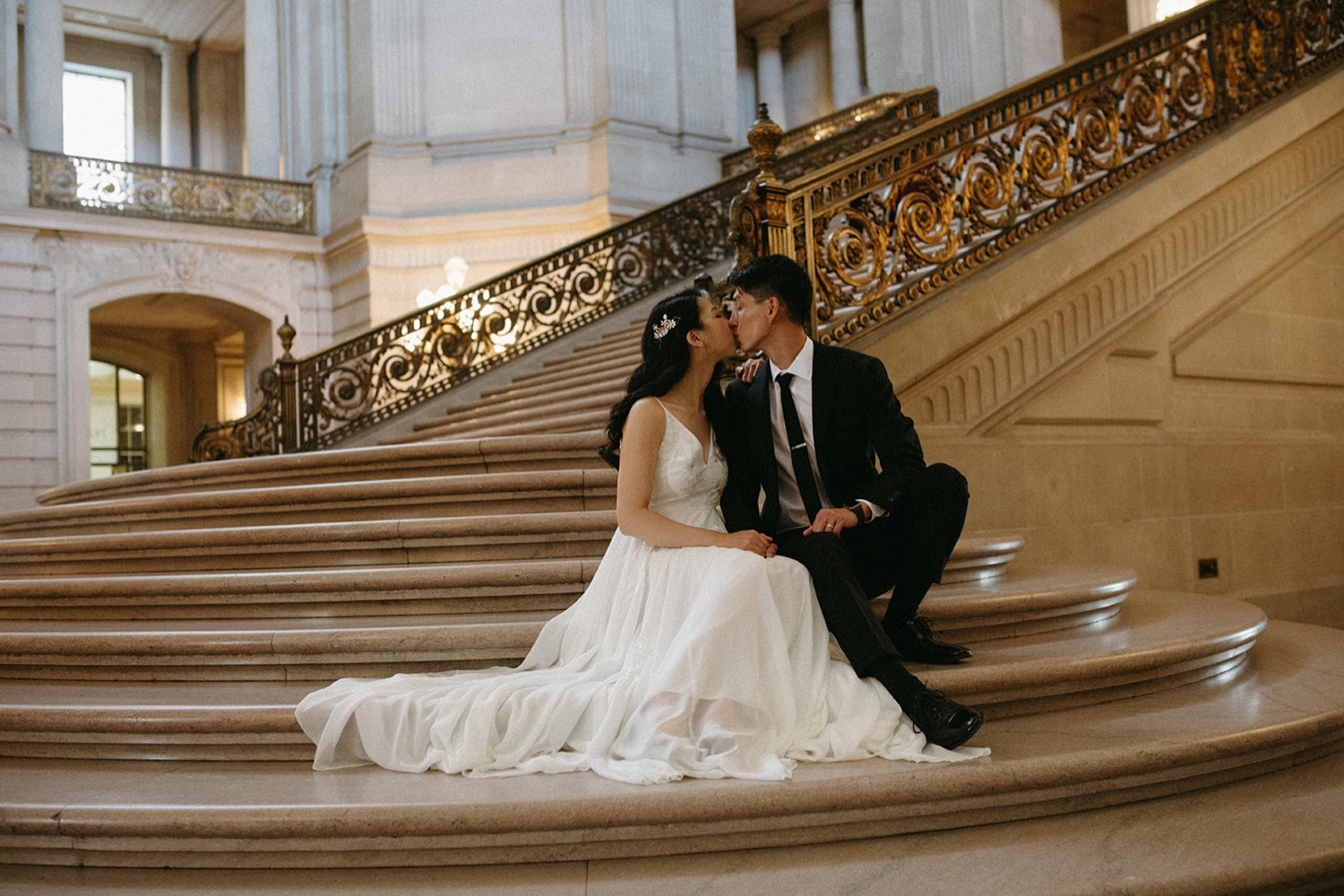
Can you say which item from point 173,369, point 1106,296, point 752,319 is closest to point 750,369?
point 752,319

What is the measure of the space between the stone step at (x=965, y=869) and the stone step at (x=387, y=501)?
232 centimetres

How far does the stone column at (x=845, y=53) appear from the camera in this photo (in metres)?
19.0

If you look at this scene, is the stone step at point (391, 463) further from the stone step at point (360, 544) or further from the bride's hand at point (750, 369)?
the bride's hand at point (750, 369)

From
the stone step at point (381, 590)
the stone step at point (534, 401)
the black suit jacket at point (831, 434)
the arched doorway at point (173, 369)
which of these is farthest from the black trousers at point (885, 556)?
the arched doorway at point (173, 369)

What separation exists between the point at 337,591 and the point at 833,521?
1988 millimetres

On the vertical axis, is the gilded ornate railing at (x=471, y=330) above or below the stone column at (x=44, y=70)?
below

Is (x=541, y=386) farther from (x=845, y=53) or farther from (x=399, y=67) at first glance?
(x=845, y=53)

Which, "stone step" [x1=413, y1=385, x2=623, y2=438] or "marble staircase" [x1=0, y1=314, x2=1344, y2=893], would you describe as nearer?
"marble staircase" [x1=0, y1=314, x2=1344, y2=893]

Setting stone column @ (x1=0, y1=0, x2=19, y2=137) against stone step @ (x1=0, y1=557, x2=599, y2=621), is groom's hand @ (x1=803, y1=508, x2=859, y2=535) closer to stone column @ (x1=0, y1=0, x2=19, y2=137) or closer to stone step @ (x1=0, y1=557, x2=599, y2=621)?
stone step @ (x1=0, y1=557, x2=599, y2=621)

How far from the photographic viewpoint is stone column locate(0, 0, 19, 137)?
45.6 ft

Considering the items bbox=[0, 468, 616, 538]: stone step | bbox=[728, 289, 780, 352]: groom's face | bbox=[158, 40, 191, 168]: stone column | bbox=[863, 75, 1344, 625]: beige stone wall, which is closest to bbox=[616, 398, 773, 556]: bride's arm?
bbox=[728, 289, 780, 352]: groom's face

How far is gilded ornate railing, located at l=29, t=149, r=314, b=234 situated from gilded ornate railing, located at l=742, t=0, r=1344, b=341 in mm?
11629

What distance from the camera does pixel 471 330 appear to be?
956 centimetres

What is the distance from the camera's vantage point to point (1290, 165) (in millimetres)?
7020
